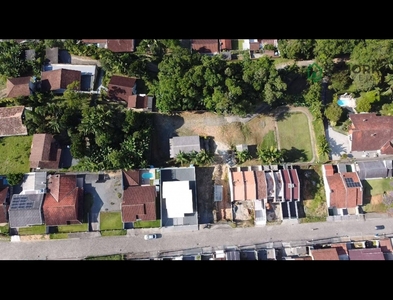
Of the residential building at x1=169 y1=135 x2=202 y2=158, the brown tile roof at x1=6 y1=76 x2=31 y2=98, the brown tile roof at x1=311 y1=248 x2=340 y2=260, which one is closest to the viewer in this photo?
the brown tile roof at x1=311 y1=248 x2=340 y2=260

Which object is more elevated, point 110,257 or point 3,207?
point 3,207

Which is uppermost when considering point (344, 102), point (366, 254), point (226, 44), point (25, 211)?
point (226, 44)

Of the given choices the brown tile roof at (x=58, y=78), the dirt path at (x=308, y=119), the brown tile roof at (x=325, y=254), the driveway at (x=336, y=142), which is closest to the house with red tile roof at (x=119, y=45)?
the brown tile roof at (x=58, y=78)

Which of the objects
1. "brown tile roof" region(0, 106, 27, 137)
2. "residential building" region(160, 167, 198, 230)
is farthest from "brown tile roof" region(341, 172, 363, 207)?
"brown tile roof" region(0, 106, 27, 137)

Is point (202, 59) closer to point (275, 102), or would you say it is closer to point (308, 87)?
point (275, 102)

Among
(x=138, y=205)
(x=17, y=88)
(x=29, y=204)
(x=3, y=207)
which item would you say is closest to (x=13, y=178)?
(x=3, y=207)

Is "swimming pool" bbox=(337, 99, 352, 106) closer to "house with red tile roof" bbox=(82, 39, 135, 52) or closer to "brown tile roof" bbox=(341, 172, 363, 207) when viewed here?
"brown tile roof" bbox=(341, 172, 363, 207)

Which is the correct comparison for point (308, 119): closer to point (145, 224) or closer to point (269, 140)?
point (269, 140)

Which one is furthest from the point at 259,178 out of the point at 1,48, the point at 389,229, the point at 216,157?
the point at 1,48
